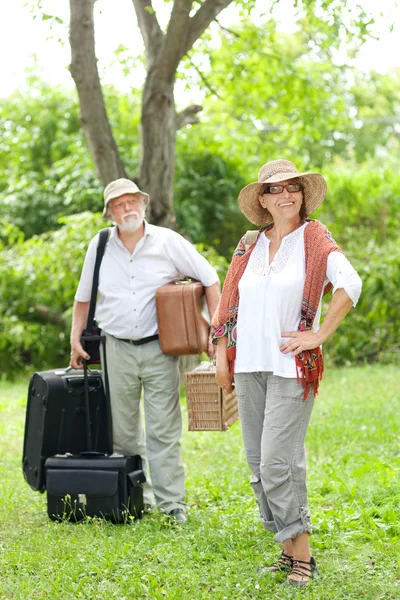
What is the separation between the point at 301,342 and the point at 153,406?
1.64 m

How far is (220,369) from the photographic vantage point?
4164 millimetres

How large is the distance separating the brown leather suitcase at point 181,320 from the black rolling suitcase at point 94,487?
74 cm

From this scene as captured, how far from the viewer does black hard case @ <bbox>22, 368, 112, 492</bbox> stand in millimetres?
5277

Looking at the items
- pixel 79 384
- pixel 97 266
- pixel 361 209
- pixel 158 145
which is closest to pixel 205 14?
pixel 158 145

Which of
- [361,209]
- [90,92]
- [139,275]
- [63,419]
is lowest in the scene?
[63,419]

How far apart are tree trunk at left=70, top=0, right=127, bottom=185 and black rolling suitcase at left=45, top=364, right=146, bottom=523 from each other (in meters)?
3.89

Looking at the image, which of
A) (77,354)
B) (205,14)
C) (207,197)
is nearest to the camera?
(77,354)

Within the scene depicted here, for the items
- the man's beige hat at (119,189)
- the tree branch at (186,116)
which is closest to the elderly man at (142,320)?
the man's beige hat at (119,189)

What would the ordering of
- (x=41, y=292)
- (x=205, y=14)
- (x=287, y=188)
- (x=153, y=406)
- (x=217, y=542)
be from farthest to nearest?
(x=41, y=292), (x=205, y=14), (x=153, y=406), (x=217, y=542), (x=287, y=188)

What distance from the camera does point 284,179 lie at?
3895 millimetres

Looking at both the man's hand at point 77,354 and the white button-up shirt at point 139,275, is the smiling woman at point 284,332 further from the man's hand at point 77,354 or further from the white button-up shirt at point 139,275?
the man's hand at point 77,354

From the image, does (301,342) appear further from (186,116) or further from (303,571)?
(186,116)

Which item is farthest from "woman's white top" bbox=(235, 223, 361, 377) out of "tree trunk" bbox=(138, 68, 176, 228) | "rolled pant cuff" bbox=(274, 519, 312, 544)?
"tree trunk" bbox=(138, 68, 176, 228)

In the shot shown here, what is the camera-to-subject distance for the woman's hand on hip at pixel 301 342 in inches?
150
